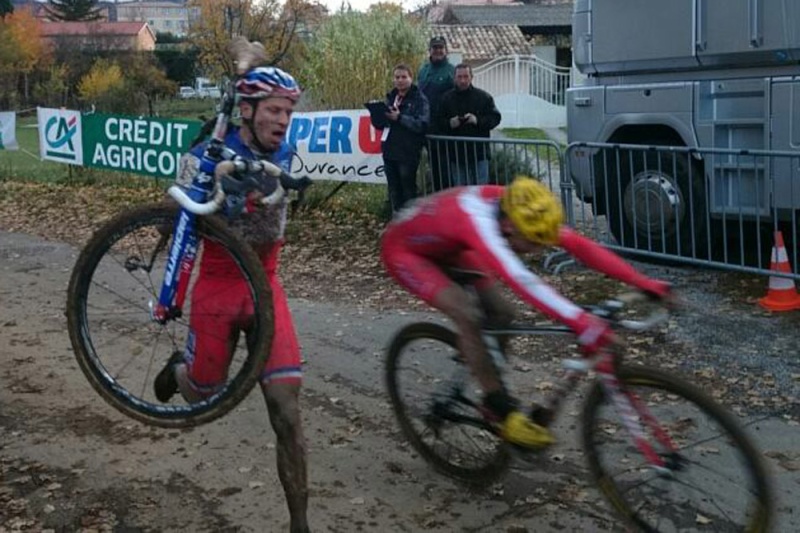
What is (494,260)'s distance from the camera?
4.00m

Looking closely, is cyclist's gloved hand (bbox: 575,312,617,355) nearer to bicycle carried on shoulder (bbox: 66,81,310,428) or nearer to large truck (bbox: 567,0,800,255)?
bicycle carried on shoulder (bbox: 66,81,310,428)

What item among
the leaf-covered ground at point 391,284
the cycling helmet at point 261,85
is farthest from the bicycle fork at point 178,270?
the leaf-covered ground at point 391,284

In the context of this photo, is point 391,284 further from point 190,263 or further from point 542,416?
point 190,263

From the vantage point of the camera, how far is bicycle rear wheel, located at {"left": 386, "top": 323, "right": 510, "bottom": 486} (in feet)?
16.1

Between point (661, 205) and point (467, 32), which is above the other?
point (467, 32)

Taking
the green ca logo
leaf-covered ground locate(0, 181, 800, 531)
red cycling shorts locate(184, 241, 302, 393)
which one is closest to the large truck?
leaf-covered ground locate(0, 181, 800, 531)

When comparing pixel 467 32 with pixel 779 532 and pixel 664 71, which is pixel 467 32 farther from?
pixel 779 532

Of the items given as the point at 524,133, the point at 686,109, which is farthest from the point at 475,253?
the point at 524,133

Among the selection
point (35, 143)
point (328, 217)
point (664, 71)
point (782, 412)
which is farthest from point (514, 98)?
point (782, 412)

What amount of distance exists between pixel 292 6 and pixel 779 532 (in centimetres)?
5754

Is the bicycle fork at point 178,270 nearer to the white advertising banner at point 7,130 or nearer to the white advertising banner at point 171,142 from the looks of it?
the white advertising banner at point 171,142

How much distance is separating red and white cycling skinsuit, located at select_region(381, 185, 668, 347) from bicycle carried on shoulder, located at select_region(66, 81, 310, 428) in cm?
60

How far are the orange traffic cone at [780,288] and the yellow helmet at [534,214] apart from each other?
185 inches

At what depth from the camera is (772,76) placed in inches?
352
